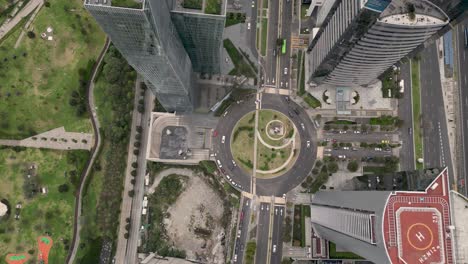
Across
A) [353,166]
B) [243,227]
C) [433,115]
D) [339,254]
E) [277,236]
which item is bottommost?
[339,254]

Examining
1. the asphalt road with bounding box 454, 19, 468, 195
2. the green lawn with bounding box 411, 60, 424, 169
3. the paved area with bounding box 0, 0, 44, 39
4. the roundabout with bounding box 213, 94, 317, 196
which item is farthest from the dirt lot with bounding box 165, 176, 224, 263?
the paved area with bounding box 0, 0, 44, 39

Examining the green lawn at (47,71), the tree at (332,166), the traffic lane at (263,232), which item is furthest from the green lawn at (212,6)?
the traffic lane at (263,232)

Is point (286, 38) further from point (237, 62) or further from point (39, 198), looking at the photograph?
point (39, 198)

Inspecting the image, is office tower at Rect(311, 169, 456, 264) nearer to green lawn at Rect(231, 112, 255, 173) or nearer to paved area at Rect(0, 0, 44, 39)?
green lawn at Rect(231, 112, 255, 173)

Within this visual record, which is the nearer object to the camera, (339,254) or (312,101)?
(339,254)

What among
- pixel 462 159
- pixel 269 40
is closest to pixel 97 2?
pixel 269 40

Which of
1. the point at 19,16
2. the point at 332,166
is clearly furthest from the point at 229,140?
the point at 19,16
